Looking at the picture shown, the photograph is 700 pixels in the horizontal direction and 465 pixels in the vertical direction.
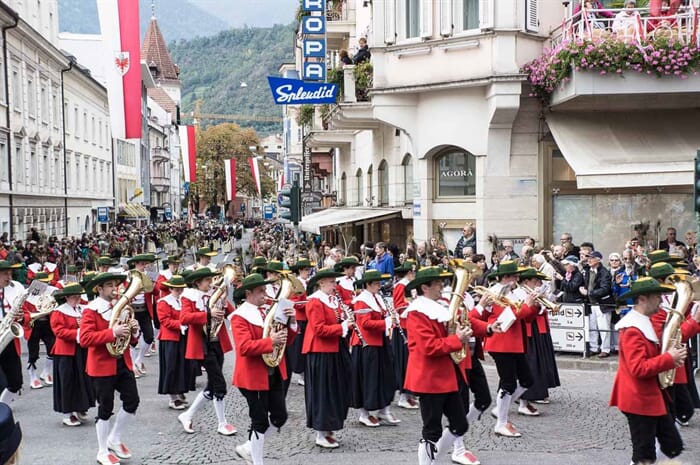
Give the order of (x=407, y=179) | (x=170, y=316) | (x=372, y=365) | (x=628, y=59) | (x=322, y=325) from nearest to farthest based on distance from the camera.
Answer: (x=322, y=325)
(x=372, y=365)
(x=170, y=316)
(x=628, y=59)
(x=407, y=179)

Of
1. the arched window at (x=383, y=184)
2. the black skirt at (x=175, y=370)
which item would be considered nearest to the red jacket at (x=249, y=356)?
the black skirt at (x=175, y=370)

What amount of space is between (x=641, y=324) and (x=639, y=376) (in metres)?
0.41

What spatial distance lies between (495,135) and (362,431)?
34.8ft

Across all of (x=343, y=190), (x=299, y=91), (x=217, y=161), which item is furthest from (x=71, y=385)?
(x=217, y=161)

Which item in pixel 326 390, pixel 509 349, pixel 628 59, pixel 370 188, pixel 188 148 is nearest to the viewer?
pixel 326 390

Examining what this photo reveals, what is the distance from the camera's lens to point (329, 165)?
45.2 metres

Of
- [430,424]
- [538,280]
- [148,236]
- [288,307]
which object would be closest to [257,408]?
[288,307]

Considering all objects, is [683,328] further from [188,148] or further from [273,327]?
[188,148]

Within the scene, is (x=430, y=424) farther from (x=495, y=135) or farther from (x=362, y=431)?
(x=495, y=135)

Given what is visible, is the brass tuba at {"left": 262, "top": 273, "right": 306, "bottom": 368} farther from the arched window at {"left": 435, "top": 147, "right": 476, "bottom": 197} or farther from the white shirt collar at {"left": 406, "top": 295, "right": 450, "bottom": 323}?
the arched window at {"left": 435, "top": 147, "right": 476, "bottom": 197}

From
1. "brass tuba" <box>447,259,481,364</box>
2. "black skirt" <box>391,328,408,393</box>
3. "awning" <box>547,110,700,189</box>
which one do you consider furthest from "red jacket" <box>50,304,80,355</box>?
"awning" <box>547,110,700,189</box>

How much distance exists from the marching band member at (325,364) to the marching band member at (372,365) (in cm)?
39

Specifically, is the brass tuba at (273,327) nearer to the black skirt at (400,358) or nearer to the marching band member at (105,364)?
the marching band member at (105,364)

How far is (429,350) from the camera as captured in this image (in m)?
7.25
